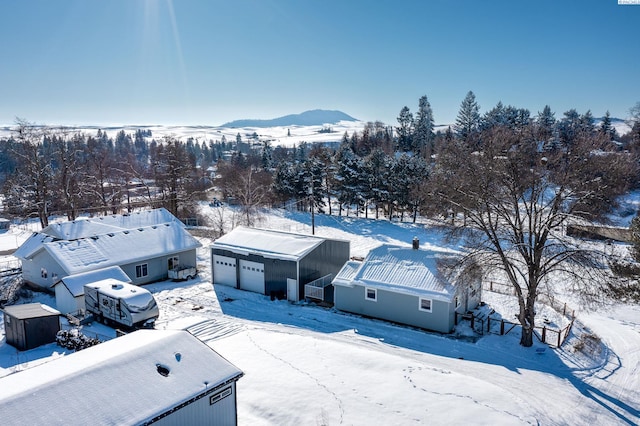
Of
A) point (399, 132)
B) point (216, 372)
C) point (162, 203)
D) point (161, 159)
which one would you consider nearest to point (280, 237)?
point (216, 372)

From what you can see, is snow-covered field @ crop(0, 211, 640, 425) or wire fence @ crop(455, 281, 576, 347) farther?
wire fence @ crop(455, 281, 576, 347)

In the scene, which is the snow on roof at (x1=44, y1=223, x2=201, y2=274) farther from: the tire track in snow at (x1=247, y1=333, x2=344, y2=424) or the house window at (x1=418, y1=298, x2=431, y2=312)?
the house window at (x1=418, y1=298, x2=431, y2=312)

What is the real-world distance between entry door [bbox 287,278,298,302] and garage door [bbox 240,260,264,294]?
1990 mm

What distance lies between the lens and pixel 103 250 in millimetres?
27344

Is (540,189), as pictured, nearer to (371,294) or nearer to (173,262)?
(371,294)

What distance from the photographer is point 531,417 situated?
42.6 ft

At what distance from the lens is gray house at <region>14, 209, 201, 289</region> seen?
2598 centimetres

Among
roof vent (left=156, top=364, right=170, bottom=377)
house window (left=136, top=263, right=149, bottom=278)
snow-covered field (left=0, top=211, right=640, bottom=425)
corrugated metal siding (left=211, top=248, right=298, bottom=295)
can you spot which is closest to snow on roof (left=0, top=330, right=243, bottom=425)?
roof vent (left=156, top=364, right=170, bottom=377)

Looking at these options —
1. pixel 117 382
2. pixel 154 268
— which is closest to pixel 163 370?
pixel 117 382

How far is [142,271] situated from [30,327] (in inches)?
408

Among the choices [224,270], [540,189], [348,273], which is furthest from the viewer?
[224,270]

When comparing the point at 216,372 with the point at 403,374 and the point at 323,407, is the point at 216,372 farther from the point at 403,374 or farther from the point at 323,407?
the point at 403,374

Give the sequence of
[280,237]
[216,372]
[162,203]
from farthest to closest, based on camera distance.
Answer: [162,203] < [280,237] < [216,372]

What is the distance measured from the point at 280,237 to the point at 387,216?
28723mm
